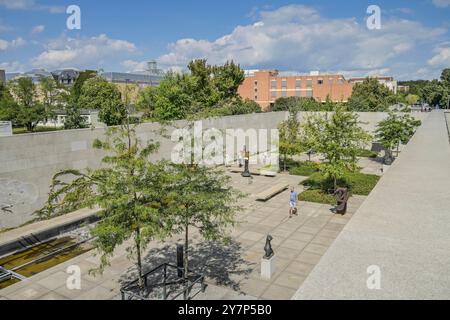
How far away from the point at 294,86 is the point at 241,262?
74.8 metres

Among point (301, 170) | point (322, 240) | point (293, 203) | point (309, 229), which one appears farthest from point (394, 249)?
point (301, 170)

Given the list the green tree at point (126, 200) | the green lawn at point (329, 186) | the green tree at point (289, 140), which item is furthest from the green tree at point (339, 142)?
the green tree at point (126, 200)

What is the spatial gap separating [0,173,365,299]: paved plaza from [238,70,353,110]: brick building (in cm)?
6496

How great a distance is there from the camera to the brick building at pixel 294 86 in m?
78.0

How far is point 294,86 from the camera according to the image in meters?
81.8

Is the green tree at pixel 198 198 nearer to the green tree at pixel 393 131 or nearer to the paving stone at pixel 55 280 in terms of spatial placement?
the paving stone at pixel 55 280

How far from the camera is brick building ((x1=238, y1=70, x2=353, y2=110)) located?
7800cm

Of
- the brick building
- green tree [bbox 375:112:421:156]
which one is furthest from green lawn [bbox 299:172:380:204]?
the brick building

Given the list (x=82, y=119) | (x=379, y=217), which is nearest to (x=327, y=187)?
(x=379, y=217)

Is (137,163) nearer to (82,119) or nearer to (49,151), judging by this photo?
(49,151)

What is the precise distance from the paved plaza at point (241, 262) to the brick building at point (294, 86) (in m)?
65.0

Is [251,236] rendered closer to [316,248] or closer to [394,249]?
[316,248]

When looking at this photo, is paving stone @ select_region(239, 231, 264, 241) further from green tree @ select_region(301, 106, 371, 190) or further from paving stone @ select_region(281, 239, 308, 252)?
green tree @ select_region(301, 106, 371, 190)

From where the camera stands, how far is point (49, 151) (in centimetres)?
1563
